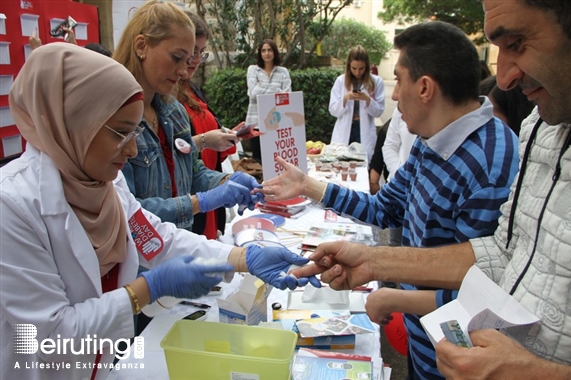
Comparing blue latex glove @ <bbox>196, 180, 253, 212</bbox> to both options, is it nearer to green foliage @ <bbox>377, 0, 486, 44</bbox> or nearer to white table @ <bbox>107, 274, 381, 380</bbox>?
white table @ <bbox>107, 274, 381, 380</bbox>

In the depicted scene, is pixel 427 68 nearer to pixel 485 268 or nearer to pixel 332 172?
pixel 485 268

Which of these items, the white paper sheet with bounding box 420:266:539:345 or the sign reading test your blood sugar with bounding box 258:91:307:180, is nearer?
the white paper sheet with bounding box 420:266:539:345

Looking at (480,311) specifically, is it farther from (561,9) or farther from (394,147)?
(394,147)

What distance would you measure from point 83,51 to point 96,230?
1.99 feet

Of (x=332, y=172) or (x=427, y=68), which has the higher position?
(x=427, y=68)

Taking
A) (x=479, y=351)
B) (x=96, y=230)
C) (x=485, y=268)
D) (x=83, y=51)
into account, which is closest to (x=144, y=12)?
(x=83, y=51)

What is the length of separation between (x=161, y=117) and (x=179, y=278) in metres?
1.19

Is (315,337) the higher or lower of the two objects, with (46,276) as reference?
lower

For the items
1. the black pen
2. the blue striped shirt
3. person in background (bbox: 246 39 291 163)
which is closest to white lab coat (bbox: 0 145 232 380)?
the black pen

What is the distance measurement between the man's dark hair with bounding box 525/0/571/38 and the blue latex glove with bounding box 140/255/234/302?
118 centimetres

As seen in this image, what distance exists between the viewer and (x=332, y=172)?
443 cm

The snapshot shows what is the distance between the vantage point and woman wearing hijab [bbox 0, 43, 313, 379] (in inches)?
50.9

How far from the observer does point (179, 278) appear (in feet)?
4.84

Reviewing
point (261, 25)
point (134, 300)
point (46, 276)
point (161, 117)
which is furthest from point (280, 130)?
point (261, 25)
